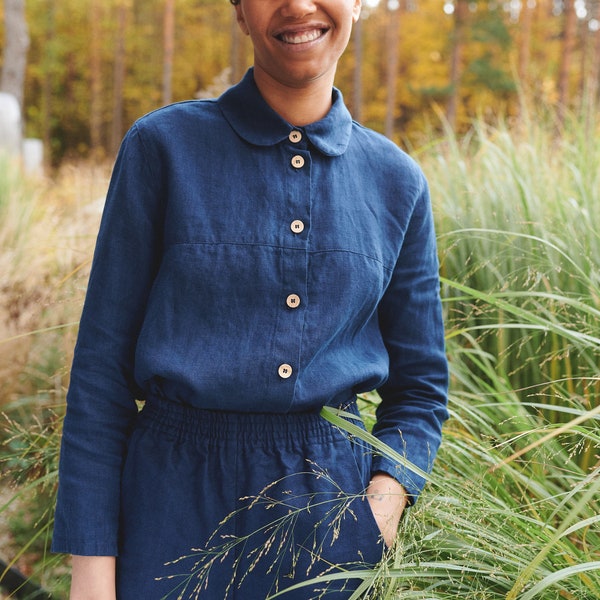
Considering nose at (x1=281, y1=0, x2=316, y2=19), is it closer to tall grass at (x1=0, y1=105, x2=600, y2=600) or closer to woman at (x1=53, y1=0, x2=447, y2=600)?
woman at (x1=53, y1=0, x2=447, y2=600)

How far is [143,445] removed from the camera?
1249 millimetres

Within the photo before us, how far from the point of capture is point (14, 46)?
516 inches

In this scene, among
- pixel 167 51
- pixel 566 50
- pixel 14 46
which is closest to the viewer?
pixel 14 46

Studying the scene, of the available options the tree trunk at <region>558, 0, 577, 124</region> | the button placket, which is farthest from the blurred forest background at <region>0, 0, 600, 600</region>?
the tree trunk at <region>558, 0, 577, 124</region>

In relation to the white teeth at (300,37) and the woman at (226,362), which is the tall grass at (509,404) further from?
the white teeth at (300,37)

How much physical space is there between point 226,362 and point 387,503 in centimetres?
38

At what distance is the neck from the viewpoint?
133cm

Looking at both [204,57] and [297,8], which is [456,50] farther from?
[297,8]

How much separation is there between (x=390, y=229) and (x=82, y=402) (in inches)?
24.4

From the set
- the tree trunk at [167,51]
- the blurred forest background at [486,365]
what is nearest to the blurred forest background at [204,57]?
the tree trunk at [167,51]

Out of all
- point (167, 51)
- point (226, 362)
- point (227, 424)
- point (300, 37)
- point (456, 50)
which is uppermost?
point (300, 37)

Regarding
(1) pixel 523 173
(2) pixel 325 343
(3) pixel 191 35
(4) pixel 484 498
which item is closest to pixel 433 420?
(4) pixel 484 498

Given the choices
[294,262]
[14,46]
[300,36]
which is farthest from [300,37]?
[14,46]

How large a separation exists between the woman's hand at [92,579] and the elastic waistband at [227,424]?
232 mm
